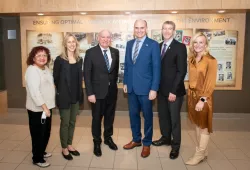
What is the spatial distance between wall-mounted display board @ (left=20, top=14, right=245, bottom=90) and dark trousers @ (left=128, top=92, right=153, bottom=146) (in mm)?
1810

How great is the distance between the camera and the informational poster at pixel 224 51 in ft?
16.0

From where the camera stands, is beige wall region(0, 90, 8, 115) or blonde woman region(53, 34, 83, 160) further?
beige wall region(0, 90, 8, 115)

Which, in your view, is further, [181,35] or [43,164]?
[181,35]

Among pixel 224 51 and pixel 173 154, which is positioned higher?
pixel 224 51

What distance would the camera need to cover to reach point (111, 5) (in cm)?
432

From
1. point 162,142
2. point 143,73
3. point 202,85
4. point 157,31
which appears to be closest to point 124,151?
point 162,142

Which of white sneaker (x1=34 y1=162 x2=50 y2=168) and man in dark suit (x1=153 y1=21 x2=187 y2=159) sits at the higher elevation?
man in dark suit (x1=153 y1=21 x2=187 y2=159)

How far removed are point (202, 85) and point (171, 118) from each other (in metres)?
0.67

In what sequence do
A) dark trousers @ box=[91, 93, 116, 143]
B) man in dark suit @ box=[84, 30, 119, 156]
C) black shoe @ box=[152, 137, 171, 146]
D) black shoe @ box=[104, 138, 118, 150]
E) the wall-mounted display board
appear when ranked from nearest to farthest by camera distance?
man in dark suit @ box=[84, 30, 119, 156] < dark trousers @ box=[91, 93, 116, 143] < black shoe @ box=[104, 138, 118, 150] < black shoe @ box=[152, 137, 171, 146] < the wall-mounted display board

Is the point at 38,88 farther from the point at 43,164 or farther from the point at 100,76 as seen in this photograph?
the point at 43,164

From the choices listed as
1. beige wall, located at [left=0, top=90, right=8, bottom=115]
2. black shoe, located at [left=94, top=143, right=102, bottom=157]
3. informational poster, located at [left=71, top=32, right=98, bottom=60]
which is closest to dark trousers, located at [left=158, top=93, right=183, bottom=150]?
black shoe, located at [left=94, top=143, right=102, bottom=157]

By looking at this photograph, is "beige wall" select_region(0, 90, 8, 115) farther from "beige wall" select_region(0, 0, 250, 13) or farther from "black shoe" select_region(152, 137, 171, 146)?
"black shoe" select_region(152, 137, 171, 146)

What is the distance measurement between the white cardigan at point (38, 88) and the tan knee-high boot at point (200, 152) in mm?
1828

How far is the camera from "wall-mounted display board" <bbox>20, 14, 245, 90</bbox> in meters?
4.84
